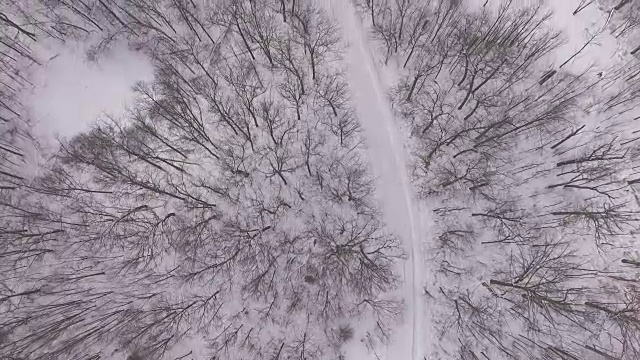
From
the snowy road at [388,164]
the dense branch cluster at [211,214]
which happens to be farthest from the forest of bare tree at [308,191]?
the snowy road at [388,164]

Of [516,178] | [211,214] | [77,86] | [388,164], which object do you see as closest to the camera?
[211,214]

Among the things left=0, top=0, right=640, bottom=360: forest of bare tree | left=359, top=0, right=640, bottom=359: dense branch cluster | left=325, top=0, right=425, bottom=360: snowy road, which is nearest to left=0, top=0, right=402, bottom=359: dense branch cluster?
left=0, top=0, right=640, bottom=360: forest of bare tree

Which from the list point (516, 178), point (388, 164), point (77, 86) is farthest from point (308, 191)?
point (77, 86)

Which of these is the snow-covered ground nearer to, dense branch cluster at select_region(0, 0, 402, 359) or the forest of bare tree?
the forest of bare tree

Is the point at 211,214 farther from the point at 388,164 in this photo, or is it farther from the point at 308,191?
the point at 388,164

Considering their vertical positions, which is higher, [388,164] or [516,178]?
[388,164]

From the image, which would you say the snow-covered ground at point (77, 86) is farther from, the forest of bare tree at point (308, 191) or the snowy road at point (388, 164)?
the snowy road at point (388, 164)
